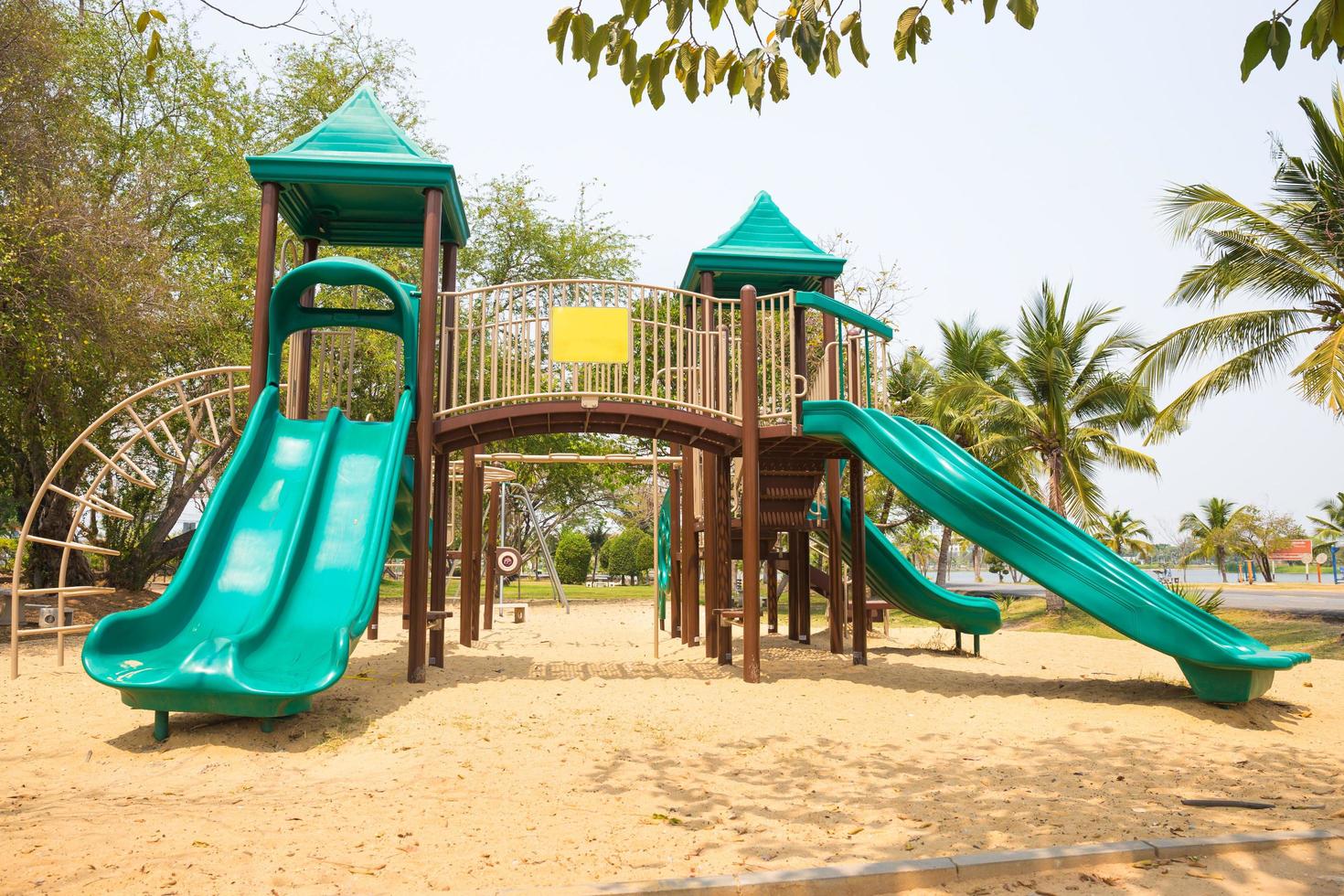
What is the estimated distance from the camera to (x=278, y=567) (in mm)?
7371

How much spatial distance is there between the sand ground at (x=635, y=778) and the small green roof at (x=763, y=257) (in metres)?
5.16

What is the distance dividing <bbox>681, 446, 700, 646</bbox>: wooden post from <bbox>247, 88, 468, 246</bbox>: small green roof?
14.9 ft

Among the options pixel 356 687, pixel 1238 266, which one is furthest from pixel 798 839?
pixel 1238 266

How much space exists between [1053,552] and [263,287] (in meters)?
8.07

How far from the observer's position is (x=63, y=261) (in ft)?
44.7

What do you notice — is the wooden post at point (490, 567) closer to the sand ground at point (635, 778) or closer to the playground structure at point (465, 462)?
the playground structure at point (465, 462)

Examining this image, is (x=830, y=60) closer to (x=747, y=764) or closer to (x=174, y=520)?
(x=747, y=764)

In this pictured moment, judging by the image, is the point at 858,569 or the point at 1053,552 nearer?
the point at 1053,552

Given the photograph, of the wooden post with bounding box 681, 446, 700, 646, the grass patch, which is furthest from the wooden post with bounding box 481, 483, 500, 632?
the grass patch

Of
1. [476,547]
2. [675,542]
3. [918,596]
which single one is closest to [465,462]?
[476,547]

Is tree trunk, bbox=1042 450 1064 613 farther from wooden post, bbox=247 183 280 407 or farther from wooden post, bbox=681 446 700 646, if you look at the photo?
wooden post, bbox=247 183 280 407

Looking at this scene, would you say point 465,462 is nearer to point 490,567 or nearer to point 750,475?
point 490,567

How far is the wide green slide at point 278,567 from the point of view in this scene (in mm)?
6301

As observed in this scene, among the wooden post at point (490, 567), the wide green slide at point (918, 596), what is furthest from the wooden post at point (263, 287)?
the wooden post at point (490, 567)
